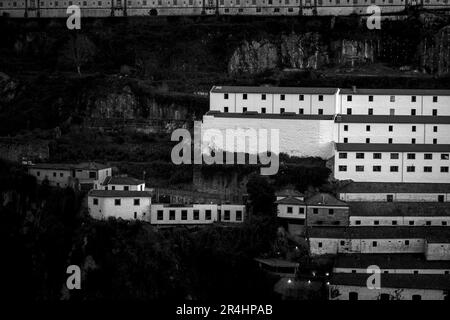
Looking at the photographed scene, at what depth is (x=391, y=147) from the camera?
8306 centimetres

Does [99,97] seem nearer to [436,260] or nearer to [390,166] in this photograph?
[390,166]

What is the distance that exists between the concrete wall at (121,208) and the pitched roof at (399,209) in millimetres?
9674

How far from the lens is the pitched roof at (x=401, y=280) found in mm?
72750

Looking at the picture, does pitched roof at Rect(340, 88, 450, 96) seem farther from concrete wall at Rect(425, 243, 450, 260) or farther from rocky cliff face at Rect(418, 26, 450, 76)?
concrete wall at Rect(425, 243, 450, 260)

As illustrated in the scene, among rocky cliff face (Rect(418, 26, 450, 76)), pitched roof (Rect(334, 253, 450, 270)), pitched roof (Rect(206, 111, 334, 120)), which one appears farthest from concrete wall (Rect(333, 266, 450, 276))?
rocky cliff face (Rect(418, 26, 450, 76))

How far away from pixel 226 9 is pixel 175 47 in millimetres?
7046

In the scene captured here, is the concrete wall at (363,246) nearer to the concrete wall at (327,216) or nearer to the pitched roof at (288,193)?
the concrete wall at (327,216)

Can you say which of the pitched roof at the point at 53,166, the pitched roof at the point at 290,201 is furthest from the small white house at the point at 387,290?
the pitched roof at the point at 53,166

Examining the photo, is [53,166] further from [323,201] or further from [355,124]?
[355,124]

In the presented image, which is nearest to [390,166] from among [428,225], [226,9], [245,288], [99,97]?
[428,225]

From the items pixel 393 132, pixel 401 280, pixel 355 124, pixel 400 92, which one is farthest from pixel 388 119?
pixel 401 280

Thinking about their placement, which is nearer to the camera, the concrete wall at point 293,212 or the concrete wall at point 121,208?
the concrete wall at point 121,208

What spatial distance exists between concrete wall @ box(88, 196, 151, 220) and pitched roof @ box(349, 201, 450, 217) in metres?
9.67

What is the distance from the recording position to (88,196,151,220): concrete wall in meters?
77.9
